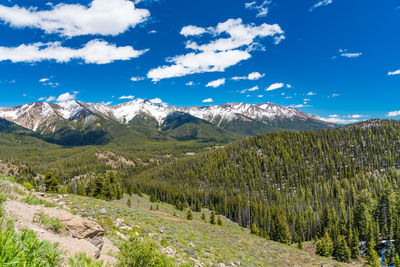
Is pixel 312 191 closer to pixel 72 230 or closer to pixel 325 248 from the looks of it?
pixel 325 248

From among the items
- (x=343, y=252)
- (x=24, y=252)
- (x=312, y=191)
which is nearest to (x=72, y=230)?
(x=24, y=252)

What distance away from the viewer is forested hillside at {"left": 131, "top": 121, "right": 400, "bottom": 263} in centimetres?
8256

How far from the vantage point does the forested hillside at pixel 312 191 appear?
8256cm

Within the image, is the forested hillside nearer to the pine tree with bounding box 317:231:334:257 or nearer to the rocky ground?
the pine tree with bounding box 317:231:334:257

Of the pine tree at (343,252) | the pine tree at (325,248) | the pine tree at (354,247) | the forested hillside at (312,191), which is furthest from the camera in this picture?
the forested hillside at (312,191)

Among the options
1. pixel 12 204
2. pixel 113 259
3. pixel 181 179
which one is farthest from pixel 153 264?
pixel 181 179

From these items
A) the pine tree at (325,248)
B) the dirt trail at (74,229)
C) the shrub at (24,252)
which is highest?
the shrub at (24,252)

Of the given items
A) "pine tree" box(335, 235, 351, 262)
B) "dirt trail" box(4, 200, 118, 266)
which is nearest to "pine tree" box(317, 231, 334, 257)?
"pine tree" box(335, 235, 351, 262)

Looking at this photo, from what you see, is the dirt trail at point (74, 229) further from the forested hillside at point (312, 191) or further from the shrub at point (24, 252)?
the forested hillside at point (312, 191)

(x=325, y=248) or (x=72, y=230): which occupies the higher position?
(x=72, y=230)

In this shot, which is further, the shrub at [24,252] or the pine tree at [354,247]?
the pine tree at [354,247]

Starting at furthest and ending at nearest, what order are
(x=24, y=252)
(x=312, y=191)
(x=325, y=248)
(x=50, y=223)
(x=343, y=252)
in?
(x=312, y=191), (x=325, y=248), (x=343, y=252), (x=50, y=223), (x=24, y=252)

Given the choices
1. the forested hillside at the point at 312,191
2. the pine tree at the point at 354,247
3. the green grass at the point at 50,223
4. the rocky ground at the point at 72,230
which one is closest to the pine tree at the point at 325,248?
the forested hillside at the point at 312,191

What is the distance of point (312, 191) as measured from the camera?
150 m
